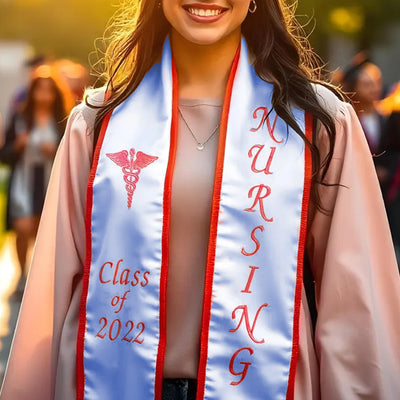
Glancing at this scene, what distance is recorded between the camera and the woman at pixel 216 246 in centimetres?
308

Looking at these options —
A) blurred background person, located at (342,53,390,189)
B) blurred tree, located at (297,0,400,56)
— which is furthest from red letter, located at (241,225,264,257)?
blurred tree, located at (297,0,400,56)

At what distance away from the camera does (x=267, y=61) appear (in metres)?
3.35

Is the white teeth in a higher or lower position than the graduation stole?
higher

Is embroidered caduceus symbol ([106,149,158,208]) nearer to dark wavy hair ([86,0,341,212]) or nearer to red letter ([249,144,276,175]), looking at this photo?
dark wavy hair ([86,0,341,212])

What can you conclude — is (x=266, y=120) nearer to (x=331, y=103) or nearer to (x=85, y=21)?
(x=331, y=103)

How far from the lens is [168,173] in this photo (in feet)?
10.4

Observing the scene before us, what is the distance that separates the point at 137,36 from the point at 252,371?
3.62 feet

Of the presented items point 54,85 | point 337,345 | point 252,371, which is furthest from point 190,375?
point 54,85

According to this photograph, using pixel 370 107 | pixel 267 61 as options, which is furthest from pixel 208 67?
pixel 370 107

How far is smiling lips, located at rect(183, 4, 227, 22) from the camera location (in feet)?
10.3

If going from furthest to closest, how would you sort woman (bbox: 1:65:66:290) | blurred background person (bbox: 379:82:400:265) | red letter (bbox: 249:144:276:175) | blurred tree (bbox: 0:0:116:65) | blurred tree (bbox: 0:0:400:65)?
blurred tree (bbox: 0:0:116:65), blurred tree (bbox: 0:0:400:65), woman (bbox: 1:65:66:290), blurred background person (bbox: 379:82:400:265), red letter (bbox: 249:144:276:175)

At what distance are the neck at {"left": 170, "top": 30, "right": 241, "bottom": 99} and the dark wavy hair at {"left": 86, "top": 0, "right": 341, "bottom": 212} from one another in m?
0.09

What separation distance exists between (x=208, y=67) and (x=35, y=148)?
6.98 metres

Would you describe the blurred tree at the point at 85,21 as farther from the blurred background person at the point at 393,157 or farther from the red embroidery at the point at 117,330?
the red embroidery at the point at 117,330
